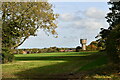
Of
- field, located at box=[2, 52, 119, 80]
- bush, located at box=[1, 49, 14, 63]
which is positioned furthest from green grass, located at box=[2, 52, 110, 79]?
bush, located at box=[1, 49, 14, 63]

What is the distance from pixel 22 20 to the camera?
29031 mm

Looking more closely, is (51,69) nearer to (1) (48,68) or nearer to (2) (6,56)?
(1) (48,68)

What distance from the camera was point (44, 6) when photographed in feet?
96.8

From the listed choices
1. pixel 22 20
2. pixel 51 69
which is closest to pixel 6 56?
pixel 22 20

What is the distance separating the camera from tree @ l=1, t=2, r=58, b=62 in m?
28.2

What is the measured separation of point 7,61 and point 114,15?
22.8m

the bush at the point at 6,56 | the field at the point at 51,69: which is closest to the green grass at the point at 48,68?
the field at the point at 51,69

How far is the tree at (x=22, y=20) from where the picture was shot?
92.4 ft

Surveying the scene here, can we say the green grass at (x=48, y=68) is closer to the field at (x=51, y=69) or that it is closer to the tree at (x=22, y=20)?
the field at (x=51, y=69)

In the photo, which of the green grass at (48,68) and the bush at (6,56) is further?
the bush at (6,56)

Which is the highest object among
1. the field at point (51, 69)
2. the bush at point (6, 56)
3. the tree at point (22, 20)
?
the tree at point (22, 20)

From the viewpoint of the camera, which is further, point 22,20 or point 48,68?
point 22,20

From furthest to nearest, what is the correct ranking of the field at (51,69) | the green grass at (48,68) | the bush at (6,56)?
1. the bush at (6,56)
2. the green grass at (48,68)
3. the field at (51,69)

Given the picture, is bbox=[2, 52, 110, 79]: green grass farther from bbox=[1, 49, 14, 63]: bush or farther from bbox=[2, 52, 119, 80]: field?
bbox=[1, 49, 14, 63]: bush
